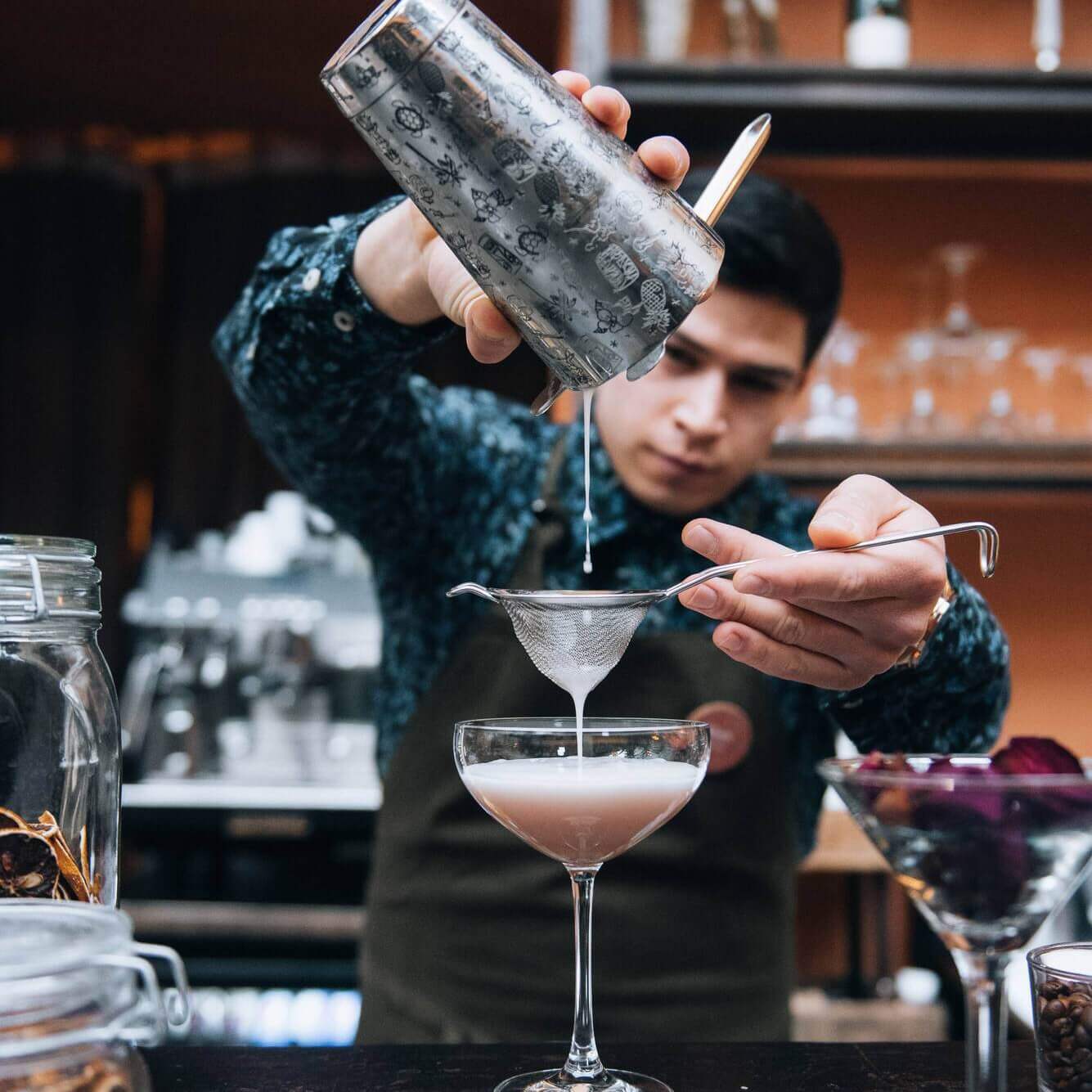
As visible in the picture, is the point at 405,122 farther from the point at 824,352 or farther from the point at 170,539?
the point at 170,539

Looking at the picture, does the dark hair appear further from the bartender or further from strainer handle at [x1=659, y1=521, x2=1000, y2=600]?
strainer handle at [x1=659, y1=521, x2=1000, y2=600]

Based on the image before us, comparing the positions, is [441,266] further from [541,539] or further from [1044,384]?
[1044,384]

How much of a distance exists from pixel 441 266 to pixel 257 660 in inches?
111

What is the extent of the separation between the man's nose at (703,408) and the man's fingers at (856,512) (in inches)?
17.5

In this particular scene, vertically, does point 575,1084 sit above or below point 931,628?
below

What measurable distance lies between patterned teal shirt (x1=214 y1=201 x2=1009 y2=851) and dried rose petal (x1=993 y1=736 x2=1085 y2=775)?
0.50 metres

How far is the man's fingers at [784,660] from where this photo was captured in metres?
0.99

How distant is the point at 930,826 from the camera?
65 centimetres

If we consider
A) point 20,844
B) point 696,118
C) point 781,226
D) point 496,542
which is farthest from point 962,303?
point 20,844

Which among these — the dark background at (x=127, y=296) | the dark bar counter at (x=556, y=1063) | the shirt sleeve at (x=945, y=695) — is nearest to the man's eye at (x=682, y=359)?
the shirt sleeve at (x=945, y=695)

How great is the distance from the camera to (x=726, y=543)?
3.21 feet

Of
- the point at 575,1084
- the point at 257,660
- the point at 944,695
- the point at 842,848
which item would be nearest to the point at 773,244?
the point at 944,695

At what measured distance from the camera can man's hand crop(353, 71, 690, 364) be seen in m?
0.82

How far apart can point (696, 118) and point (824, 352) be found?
2.00 feet
